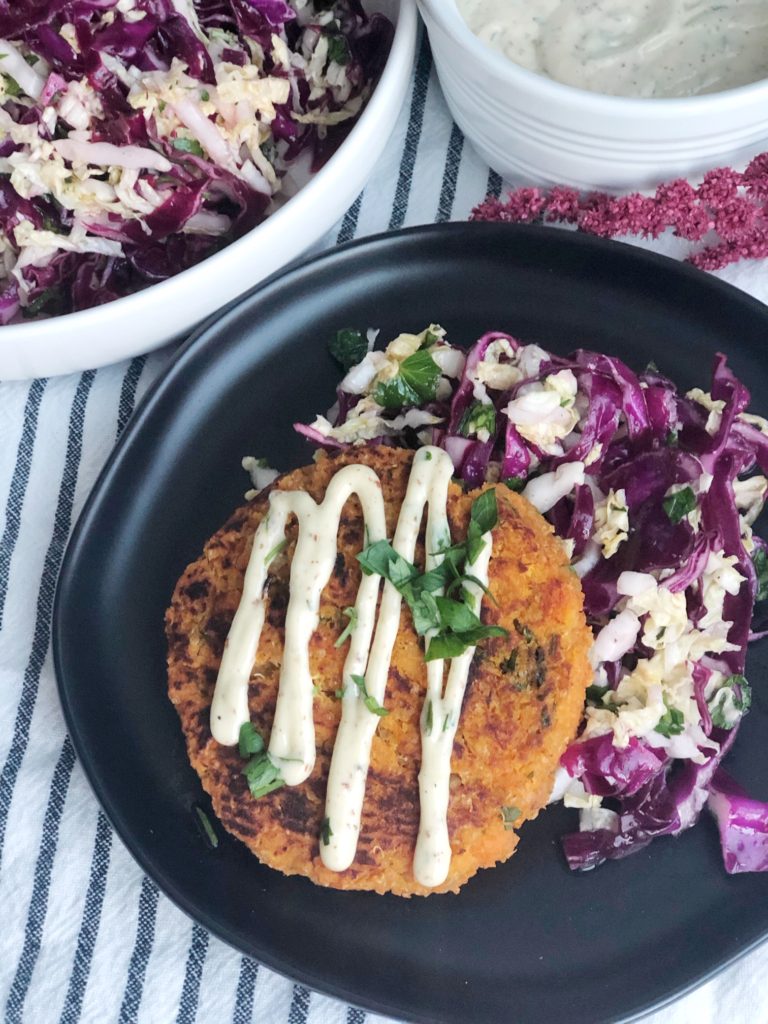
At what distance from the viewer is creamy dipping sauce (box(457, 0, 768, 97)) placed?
2.19m

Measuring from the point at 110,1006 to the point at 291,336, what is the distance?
1.53m

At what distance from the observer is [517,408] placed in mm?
2152

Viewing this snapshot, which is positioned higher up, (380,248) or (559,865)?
(380,248)

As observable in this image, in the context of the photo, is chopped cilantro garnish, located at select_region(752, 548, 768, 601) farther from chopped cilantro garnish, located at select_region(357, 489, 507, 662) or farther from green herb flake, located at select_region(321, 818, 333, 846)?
green herb flake, located at select_region(321, 818, 333, 846)

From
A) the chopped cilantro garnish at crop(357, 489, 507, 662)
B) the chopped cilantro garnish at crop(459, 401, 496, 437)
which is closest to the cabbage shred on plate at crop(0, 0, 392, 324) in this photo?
the chopped cilantro garnish at crop(459, 401, 496, 437)

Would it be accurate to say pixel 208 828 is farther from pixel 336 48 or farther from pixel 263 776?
pixel 336 48

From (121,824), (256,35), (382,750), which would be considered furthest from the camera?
(256,35)

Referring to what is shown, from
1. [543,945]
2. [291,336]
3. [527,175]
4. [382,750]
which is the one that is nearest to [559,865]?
[543,945]

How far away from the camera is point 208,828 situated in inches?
88.4

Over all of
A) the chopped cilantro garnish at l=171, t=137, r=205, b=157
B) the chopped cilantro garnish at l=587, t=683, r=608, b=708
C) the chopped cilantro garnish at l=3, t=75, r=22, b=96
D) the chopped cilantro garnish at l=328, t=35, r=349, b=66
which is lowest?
the chopped cilantro garnish at l=587, t=683, r=608, b=708

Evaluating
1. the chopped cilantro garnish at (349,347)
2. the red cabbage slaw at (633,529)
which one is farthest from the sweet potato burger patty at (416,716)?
the chopped cilantro garnish at (349,347)

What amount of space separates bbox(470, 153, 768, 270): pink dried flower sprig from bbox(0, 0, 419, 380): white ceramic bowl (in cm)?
36

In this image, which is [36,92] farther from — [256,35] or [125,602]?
[125,602]

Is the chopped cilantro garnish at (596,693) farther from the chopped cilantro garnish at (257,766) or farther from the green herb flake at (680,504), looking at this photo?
the chopped cilantro garnish at (257,766)
